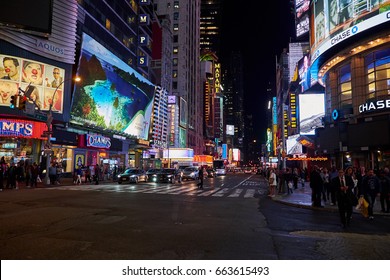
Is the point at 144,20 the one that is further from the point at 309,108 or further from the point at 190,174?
the point at 309,108

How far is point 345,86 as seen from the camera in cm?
3775

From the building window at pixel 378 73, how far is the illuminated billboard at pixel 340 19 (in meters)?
3.22

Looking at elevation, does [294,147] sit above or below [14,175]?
above

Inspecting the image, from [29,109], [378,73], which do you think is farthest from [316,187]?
[378,73]

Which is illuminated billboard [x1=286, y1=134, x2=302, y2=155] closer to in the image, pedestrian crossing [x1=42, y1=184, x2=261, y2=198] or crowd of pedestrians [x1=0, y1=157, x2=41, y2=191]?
pedestrian crossing [x1=42, y1=184, x2=261, y2=198]

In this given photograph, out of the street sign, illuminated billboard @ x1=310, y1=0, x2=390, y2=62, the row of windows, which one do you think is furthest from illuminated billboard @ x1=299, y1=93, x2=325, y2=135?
the street sign

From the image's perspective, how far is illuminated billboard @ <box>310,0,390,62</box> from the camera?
31203 millimetres

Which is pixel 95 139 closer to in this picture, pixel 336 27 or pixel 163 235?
pixel 336 27

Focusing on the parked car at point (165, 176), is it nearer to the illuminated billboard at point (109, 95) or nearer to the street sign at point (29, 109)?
the illuminated billboard at point (109, 95)

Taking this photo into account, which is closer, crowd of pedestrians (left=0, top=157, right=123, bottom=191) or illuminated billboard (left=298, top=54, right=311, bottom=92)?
crowd of pedestrians (left=0, top=157, right=123, bottom=191)

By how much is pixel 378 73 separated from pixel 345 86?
17.3ft

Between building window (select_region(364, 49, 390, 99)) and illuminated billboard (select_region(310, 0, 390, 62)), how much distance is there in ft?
10.6

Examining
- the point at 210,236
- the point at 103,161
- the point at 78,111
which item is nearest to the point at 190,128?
the point at 103,161

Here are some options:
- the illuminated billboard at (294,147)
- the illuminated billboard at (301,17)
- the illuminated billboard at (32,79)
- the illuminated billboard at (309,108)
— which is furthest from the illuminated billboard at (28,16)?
the illuminated billboard at (301,17)
